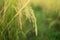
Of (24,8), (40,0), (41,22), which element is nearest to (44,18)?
(41,22)

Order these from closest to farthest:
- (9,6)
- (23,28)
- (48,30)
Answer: (9,6)
(23,28)
(48,30)

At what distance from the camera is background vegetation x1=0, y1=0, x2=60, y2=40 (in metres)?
2.14

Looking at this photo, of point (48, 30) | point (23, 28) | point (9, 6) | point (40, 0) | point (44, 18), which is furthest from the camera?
point (40, 0)

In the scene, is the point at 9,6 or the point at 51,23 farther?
the point at 51,23

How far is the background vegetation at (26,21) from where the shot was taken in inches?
84.4

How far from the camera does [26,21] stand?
235 centimetres

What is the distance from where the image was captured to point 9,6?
7.01 ft

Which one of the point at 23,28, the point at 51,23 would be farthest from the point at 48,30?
the point at 23,28

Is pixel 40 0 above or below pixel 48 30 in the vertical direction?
above

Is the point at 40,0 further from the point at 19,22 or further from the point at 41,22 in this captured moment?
the point at 19,22

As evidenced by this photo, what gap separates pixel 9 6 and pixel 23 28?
0.97 feet

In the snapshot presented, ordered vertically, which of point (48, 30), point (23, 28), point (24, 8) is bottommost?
point (48, 30)

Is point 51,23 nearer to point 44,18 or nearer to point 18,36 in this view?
point 44,18

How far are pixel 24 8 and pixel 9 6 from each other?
0.16 m
